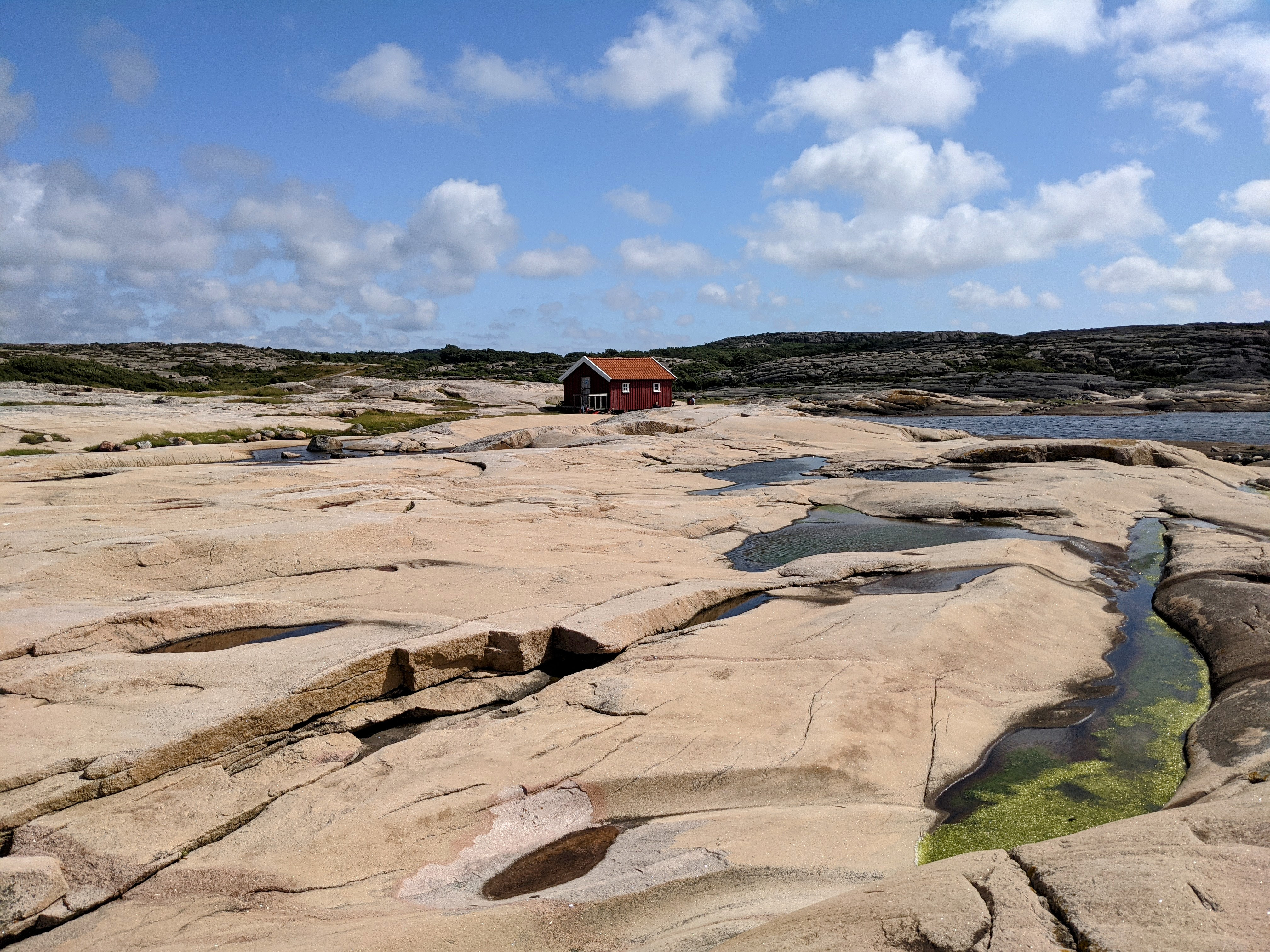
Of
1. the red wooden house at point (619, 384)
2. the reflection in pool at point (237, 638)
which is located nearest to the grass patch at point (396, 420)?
the red wooden house at point (619, 384)

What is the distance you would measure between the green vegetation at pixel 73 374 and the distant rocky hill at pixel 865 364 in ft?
0.74

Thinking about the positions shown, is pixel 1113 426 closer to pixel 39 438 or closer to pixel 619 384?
pixel 619 384

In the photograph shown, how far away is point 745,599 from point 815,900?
25.9ft

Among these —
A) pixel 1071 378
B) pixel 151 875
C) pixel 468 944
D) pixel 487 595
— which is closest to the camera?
pixel 468 944

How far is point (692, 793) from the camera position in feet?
24.4

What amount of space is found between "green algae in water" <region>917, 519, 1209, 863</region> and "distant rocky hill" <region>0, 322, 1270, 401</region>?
7127 centimetres

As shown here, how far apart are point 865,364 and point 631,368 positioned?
58.7m

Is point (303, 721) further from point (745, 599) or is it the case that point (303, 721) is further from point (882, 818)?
point (745, 599)

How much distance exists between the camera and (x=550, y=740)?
8.21 m

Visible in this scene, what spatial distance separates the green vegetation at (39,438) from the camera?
3247 centimetres

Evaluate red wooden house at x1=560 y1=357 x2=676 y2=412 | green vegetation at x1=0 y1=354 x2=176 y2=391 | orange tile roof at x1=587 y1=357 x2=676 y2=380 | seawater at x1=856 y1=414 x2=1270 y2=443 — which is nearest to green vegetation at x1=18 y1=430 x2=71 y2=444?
red wooden house at x1=560 y1=357 x2=676 y2=412

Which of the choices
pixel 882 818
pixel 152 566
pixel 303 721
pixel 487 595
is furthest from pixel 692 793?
pixel 152 566

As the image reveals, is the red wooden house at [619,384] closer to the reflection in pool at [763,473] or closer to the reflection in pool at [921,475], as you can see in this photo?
the reflection in pool at [763,473]

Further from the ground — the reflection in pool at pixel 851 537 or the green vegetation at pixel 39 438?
the green vegetation at pixel 39 438
